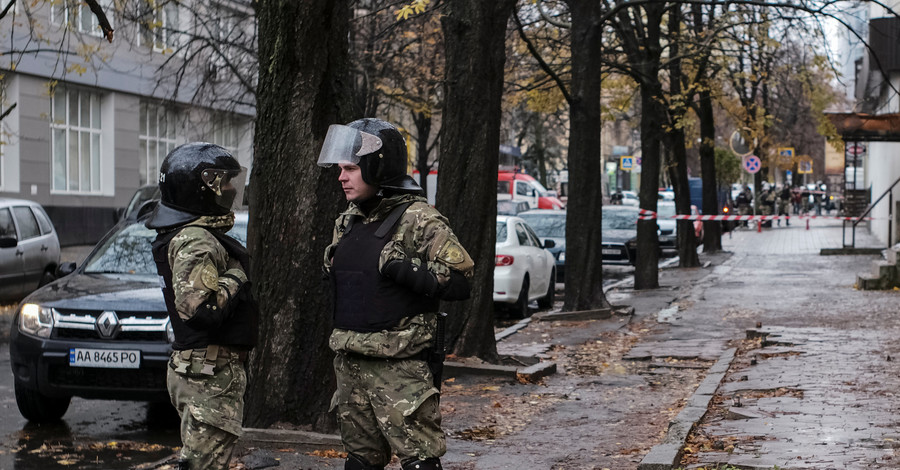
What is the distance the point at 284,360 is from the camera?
7.14 metres

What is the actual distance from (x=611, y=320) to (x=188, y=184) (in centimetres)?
1208

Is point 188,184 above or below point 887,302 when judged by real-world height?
above

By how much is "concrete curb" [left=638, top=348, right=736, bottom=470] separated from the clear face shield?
2.99 metres

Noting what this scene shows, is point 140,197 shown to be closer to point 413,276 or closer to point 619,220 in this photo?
point 619,220

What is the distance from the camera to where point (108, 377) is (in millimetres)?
7973

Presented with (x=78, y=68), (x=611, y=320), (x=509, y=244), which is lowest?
(x=611, y=320)

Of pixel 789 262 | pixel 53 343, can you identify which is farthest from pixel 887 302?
pixel 53 343

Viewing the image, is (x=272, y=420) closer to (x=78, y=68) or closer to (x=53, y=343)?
(x=53, y=343)

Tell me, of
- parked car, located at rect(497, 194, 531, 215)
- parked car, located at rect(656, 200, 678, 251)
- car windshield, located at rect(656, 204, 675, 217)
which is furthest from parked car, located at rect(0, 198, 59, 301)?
car windshield, located at rect(656, 204, 675, 217)

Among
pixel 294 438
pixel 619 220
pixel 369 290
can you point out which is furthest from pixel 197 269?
pixel 619 220

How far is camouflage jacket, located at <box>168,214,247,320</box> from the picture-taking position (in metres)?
4.46

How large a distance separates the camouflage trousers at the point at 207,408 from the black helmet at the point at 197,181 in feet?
1.88

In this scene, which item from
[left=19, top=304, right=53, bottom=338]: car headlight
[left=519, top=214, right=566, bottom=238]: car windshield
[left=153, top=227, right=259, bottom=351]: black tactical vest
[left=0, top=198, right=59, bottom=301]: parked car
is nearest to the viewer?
[left=153, top=227, right=259, bottom=351]: black tactical vest

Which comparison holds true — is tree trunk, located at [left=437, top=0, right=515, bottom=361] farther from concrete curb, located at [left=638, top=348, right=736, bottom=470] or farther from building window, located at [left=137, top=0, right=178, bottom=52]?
building window, located at [left=137, top=0, right=178, bottom=52]
